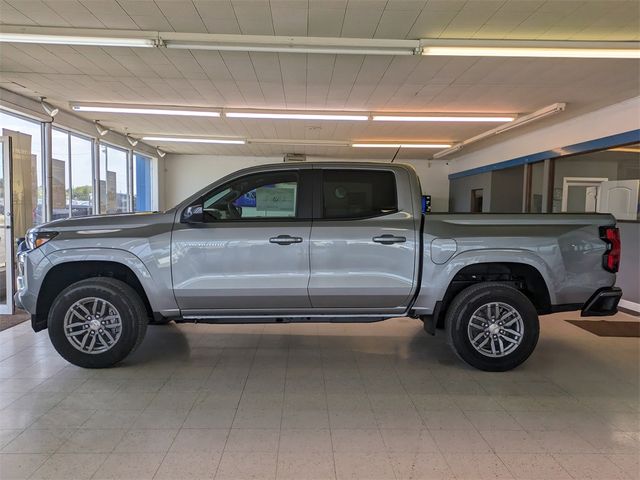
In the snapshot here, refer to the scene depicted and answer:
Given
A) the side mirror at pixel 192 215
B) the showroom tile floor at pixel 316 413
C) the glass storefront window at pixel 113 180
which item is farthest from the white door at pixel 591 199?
the glass storefront window at pixel 113 180

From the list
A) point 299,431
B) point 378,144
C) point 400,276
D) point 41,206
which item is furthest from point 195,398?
point 378,144

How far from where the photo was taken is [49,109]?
8352 mm

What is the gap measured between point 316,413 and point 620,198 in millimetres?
7272

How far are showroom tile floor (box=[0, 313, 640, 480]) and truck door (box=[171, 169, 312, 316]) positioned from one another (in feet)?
2.26

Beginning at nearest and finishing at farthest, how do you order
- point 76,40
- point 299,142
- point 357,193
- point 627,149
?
1. point 357,193
2. point 76,40
3. point 627,149
4. point 299,142

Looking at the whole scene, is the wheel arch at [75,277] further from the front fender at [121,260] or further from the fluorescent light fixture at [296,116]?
the fluorescent light fixture at [296,116]

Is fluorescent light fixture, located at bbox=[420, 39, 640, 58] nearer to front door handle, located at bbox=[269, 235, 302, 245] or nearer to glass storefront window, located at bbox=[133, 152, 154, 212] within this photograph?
front door handle, located at bbox=[269, 235, 302, 245]

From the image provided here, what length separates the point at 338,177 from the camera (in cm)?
418

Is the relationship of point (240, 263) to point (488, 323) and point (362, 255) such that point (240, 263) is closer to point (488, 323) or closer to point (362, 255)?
point (362, 255)

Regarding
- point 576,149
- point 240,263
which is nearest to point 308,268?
point 240,263

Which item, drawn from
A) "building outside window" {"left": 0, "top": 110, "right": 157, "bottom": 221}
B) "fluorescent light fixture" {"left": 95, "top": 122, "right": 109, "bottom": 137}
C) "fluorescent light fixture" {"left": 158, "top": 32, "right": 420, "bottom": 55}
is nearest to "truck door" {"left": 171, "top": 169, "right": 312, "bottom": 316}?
"fluorescent light fixture" {"left": 158, "top": 32, "right": 420, "bottom": 55}

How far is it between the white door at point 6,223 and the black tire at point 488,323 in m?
6.17

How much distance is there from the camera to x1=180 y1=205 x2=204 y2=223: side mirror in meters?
3.96

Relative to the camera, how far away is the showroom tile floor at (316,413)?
2.61 m
